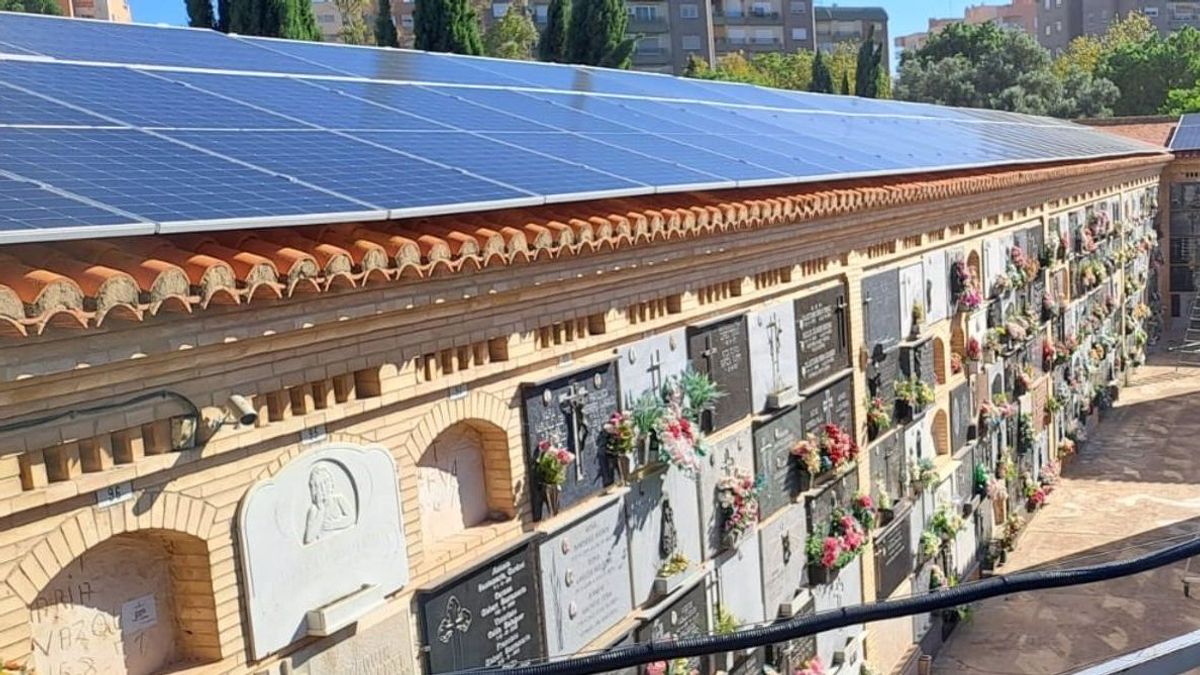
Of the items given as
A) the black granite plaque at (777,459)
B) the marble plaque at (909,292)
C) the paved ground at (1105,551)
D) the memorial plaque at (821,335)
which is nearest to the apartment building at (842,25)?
→ the paved ground at (1105,551)

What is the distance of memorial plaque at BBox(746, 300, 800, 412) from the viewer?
11.1 metres

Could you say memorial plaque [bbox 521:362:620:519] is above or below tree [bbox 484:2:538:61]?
below

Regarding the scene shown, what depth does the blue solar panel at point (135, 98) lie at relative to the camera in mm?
6828

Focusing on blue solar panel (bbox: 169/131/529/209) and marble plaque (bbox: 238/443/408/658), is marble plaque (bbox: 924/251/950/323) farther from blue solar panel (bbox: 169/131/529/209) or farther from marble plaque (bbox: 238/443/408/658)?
marble plaque (bbox: 238/443/408/658)

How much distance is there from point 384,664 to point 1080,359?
21234mm

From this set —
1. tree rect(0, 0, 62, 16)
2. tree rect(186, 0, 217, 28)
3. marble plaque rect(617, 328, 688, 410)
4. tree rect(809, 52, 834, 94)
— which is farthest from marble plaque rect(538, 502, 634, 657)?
tree rect(809, 52, 834, 94)

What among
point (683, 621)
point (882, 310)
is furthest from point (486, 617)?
point (882, 310)

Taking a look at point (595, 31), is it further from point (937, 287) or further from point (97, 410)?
point (97, 410)

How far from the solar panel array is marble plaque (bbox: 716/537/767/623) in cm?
346

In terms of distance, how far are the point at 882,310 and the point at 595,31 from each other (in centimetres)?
2640

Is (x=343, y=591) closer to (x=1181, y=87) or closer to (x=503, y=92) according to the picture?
(x=503, y=92)

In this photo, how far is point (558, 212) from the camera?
317 inches

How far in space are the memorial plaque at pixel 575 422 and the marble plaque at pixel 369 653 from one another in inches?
59.3

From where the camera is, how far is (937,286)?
51.9 feet
